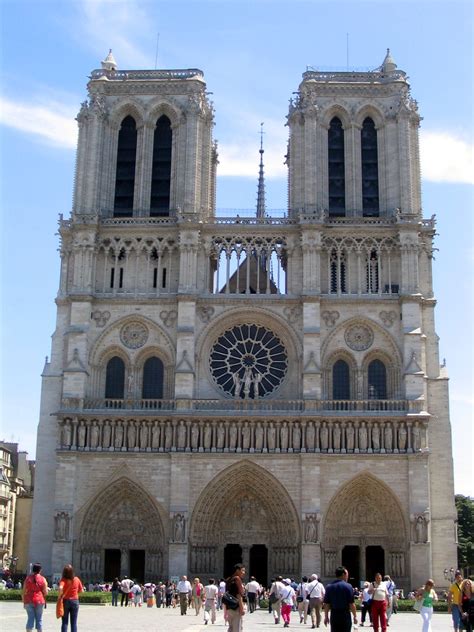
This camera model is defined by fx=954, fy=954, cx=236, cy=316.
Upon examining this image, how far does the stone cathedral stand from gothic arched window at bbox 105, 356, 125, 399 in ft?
0.38

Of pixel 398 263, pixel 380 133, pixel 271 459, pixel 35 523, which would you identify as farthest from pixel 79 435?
pixel 380 133

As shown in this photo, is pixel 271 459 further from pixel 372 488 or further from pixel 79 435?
pixel 79 435

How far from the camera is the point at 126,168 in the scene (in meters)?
48.9

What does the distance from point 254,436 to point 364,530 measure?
647cm

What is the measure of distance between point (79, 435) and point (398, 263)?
17.1 metres

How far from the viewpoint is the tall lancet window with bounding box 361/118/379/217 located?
47875mm

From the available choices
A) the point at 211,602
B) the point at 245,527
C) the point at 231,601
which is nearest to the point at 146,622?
the point at 211,602

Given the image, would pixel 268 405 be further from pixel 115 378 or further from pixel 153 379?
pixel 115 378

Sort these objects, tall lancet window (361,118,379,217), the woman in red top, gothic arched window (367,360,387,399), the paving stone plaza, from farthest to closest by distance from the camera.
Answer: tall lancet window (361,118,379,217), gothic arched window (367,360,387,399), the paving stone plaza, the woman in red top

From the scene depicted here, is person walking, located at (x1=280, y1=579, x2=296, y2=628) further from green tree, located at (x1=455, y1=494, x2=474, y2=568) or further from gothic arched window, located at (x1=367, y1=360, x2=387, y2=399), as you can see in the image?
green tree, located at (x1=455, y1=494, x2=474, y2=568)

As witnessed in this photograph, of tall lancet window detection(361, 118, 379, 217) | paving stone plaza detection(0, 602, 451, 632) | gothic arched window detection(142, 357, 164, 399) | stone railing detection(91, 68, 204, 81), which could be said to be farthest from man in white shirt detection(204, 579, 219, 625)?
stone railing detection(91, 68, 204, 81)

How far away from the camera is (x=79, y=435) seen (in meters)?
43.5

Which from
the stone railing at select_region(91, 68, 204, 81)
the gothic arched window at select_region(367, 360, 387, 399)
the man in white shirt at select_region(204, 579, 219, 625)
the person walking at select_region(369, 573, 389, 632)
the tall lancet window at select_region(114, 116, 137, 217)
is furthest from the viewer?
the stone railing at select_region(91, 68, 204, 81)

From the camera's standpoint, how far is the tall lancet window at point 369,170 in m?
47.9
